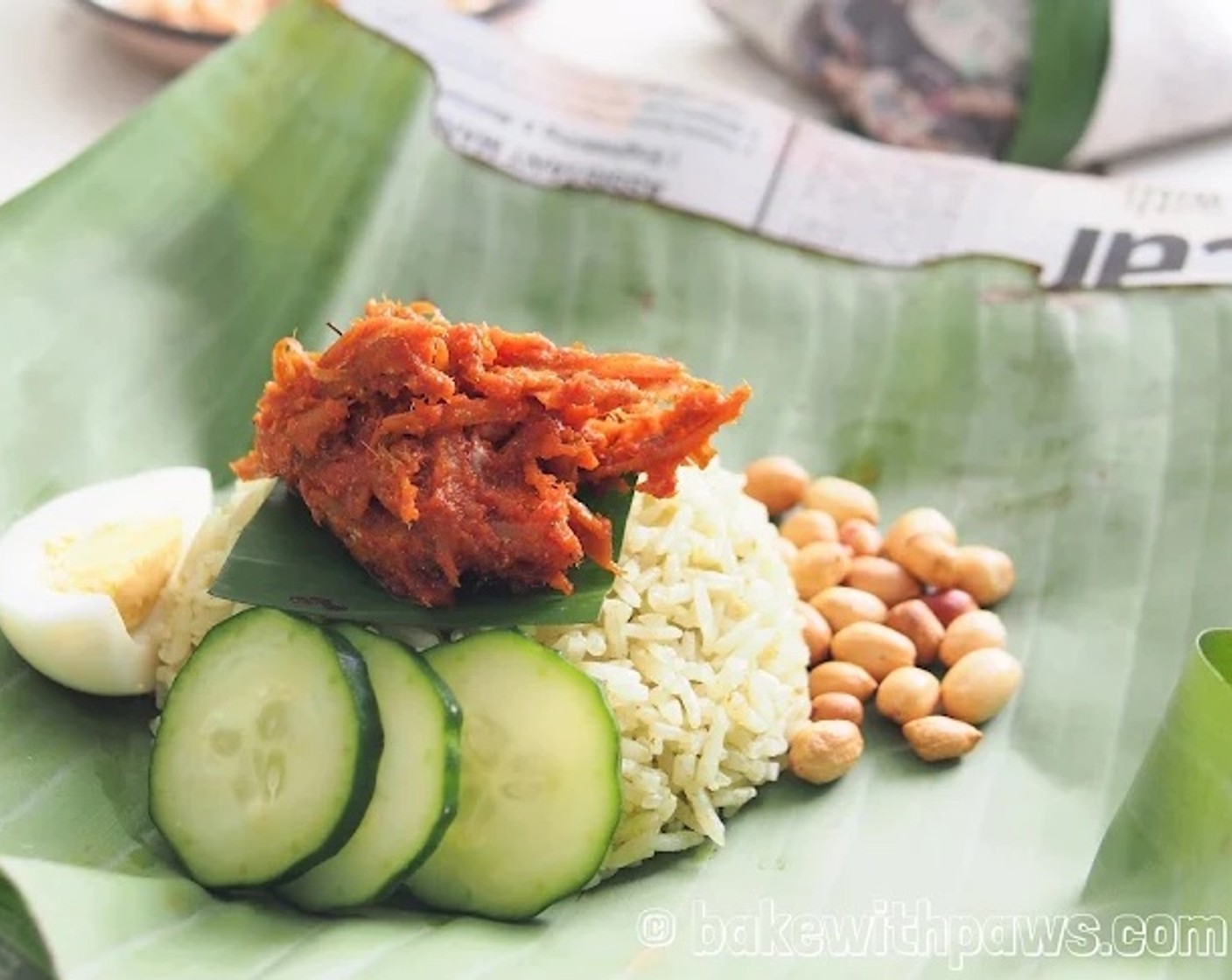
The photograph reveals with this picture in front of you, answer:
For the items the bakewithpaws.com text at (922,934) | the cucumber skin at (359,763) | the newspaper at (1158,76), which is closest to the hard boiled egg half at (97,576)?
the cucumber skin at (359,763)

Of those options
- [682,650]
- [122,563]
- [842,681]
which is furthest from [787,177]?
[122,563]

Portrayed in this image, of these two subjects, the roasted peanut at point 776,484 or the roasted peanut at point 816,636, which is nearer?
the roasted peanut at point 816,636

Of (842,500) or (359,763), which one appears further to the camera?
(842,500)

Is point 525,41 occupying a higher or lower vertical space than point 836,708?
higher

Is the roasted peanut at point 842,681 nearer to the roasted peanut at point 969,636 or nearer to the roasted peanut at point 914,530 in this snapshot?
the roasted peanut at point 969,636

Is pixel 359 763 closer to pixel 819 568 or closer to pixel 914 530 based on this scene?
pixel 819 568

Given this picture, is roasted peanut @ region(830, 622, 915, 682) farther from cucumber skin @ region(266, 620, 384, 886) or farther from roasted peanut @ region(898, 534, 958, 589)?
cucumber skin @ region(266, 620, 384, 886)

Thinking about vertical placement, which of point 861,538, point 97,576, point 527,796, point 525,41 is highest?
point 525,41
